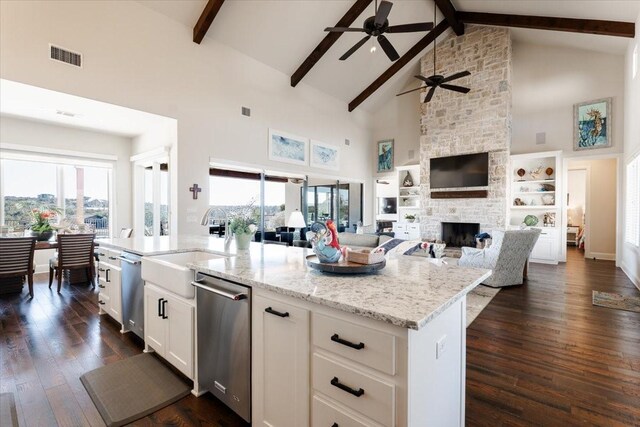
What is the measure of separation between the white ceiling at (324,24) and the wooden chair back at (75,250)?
3857 millimetres

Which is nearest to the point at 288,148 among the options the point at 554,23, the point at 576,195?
the point at 554,23

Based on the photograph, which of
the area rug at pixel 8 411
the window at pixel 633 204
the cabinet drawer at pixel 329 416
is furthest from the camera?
the window at pixel 633 204

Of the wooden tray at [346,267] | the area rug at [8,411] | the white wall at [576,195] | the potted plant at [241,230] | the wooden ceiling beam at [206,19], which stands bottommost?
the area rug at [8,411]

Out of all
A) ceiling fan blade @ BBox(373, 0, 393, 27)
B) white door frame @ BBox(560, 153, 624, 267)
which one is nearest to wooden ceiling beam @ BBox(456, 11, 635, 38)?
white door frame @ BBox(560, 153, 624, 267)

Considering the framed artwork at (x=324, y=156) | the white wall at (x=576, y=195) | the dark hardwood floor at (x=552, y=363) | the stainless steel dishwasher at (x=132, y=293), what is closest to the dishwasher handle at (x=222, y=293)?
the stainless steel dishwasher at (x=132, y=293)

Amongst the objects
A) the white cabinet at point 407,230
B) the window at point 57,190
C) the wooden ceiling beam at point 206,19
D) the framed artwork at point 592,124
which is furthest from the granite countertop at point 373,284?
the framed artwork at point 592,124

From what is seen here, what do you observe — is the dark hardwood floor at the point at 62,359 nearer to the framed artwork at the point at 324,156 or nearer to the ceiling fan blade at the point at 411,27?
the ceiling fan blade at the point at 411,27

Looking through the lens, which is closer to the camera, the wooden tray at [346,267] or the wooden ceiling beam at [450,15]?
the wooden tray at [346,267]

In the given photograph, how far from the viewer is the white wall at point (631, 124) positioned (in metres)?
4.97

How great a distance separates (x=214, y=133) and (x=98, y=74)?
6.50 ft

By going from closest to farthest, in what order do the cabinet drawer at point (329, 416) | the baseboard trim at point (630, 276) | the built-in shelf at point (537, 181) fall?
the cabinet drawer at point (329, 416), the baseboard trim at point (630, 276), the built-in shelf at point (537, 181)

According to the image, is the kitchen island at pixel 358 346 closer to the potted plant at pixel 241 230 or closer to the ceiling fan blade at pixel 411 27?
the potted plant at pixel 241 230

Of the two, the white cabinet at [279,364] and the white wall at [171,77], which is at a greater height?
the white wall at [171,77]

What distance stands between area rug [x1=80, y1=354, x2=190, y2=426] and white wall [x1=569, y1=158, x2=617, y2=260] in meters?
9.65
